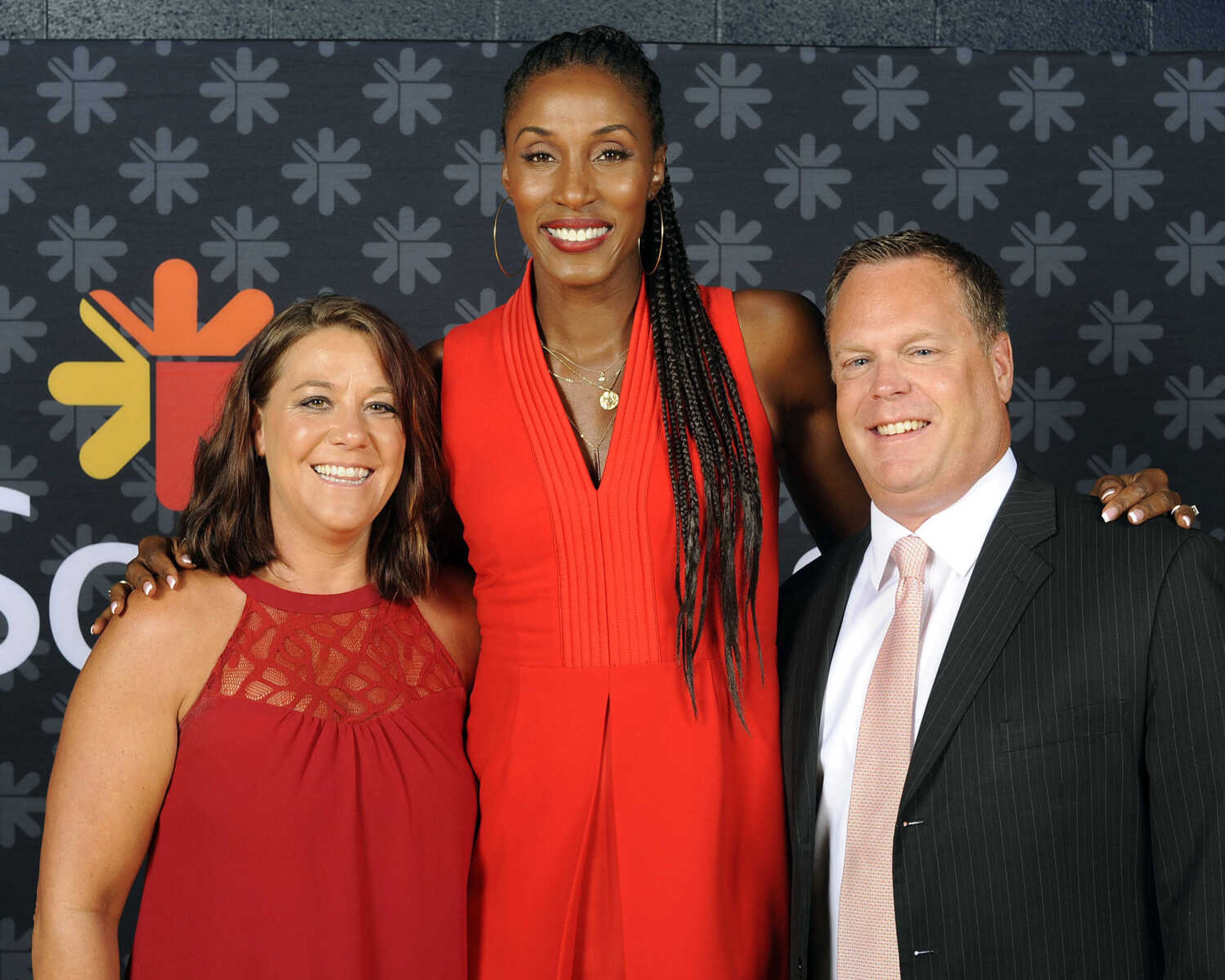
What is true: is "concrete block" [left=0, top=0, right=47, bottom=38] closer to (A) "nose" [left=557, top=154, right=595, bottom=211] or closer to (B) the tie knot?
(A) "nose" [left=557, top=154, right=595, bottom=211]

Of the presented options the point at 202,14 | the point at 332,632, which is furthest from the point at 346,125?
the point at 332,632

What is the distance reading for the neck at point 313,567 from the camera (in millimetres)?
1818

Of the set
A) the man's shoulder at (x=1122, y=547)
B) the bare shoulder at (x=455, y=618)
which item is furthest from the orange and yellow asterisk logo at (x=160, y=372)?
the man's shoulder at (x=1122, y=547)

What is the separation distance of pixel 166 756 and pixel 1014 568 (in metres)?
1.16

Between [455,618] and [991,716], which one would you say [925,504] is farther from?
[455,618]

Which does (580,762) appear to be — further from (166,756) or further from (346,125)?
(346,125)

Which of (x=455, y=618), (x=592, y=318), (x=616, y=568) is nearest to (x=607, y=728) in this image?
(x=616, y=568)

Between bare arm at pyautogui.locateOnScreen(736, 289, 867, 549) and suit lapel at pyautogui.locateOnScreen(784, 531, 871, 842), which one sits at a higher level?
bare arm at pyautogui.locateOnScreen(736, 289, 867, 549)

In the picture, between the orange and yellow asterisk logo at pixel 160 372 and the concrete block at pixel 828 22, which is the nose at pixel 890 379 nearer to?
the orange and yellow asterisk logo at pixel 160 372

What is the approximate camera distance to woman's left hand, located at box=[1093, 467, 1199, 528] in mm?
1510

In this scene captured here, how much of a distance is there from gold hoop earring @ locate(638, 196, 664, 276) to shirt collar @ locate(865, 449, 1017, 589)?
590 mm

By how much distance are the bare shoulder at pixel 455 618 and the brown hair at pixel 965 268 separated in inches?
32.1

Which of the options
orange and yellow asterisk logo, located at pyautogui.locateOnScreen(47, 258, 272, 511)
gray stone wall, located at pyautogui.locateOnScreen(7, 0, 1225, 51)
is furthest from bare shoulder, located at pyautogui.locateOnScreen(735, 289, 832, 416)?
Result: gray stone wall, located at pyautogui.locateOnScreen(7, 0, 1225, 51)

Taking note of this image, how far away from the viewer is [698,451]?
1.82 metres
